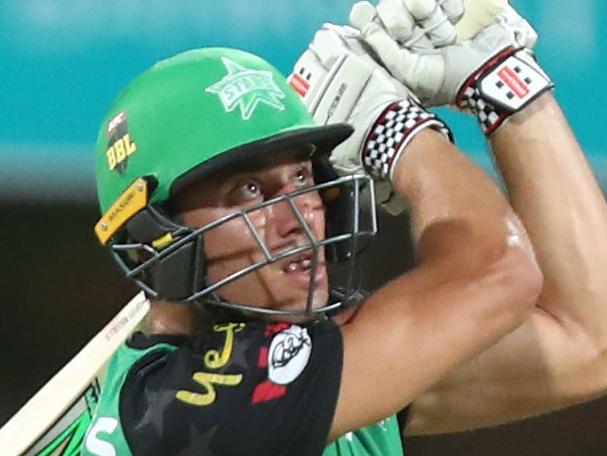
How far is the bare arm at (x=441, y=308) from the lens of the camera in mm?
1015

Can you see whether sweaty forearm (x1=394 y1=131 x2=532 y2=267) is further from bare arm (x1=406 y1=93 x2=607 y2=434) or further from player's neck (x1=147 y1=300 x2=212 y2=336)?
player's neck (x1=147 y1=300 x2=212 y2=336)

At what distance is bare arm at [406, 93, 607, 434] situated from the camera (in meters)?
1.23

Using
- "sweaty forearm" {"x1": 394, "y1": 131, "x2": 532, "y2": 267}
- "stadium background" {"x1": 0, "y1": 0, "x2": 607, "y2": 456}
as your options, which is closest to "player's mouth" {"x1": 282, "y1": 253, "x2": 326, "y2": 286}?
"sweaty forearm" {"x1": 394, "y1": 131, "x2": 532, "y2": 267}

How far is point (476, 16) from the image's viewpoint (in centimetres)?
121

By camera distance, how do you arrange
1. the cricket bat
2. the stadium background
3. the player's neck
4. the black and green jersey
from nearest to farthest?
the black and green jersey → the player's neck → the cricket bat → the stadium background

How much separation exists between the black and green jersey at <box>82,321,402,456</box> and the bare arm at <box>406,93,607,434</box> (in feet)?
0.93

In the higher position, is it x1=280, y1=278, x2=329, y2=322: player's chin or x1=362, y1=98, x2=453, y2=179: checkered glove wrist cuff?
x1=362, y1=98, x2=453, y2=179: checkered glove wrist cuff

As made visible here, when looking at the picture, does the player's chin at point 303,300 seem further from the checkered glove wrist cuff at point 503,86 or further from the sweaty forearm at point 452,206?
the checkered glove wrist cuff at point 503,86

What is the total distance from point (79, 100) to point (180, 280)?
735 millimetres

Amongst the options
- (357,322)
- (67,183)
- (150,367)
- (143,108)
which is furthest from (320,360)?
(67,183)

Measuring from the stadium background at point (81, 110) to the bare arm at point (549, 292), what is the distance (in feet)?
1.67

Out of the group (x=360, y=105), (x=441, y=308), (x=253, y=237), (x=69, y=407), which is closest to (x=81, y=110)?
(x=69, y=407)

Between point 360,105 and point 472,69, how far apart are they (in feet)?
0.38

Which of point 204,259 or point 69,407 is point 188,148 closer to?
point 204,259
